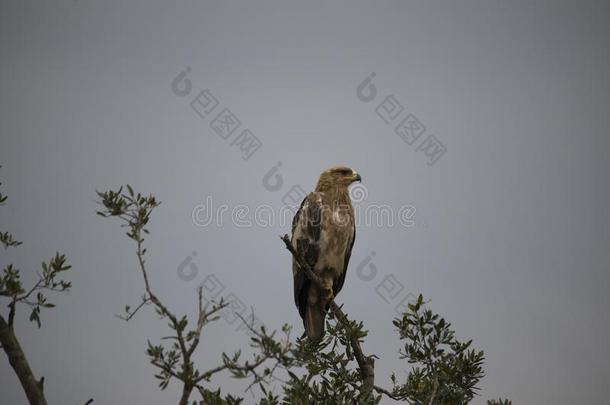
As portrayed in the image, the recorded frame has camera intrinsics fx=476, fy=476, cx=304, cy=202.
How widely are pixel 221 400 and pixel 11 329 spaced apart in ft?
4.21

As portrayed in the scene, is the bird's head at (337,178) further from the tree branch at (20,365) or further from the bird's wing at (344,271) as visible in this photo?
the tree branch at (20,365)

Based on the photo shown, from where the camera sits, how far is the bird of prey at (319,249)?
19.7 feet

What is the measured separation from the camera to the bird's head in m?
6.62

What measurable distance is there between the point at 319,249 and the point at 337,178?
1.18m

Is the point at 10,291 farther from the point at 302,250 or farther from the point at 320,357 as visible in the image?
the point at 302,250

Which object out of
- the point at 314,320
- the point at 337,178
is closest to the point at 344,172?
the point at 337,178

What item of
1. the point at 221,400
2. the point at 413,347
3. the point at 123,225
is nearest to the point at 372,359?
the point at 413,347

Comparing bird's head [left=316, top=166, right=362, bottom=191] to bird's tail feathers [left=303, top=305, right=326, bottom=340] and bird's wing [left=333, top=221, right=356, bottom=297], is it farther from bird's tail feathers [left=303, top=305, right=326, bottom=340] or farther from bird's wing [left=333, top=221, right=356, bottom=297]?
bird's tail feathers [left=303, top=305, right=326, bottom=340]

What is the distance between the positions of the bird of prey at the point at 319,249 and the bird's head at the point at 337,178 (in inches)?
11.2

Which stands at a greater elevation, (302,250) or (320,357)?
(302,250)

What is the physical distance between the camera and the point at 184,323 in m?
2.66

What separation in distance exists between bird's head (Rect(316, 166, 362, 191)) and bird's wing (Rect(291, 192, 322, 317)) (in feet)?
1.60

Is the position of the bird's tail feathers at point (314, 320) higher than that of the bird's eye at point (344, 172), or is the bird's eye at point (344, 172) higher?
the bird's eye at point (344, 172)

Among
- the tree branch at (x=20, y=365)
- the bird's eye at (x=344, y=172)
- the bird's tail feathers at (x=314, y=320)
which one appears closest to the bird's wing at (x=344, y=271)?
the bird's tail feathers at (x=314, y=320)
